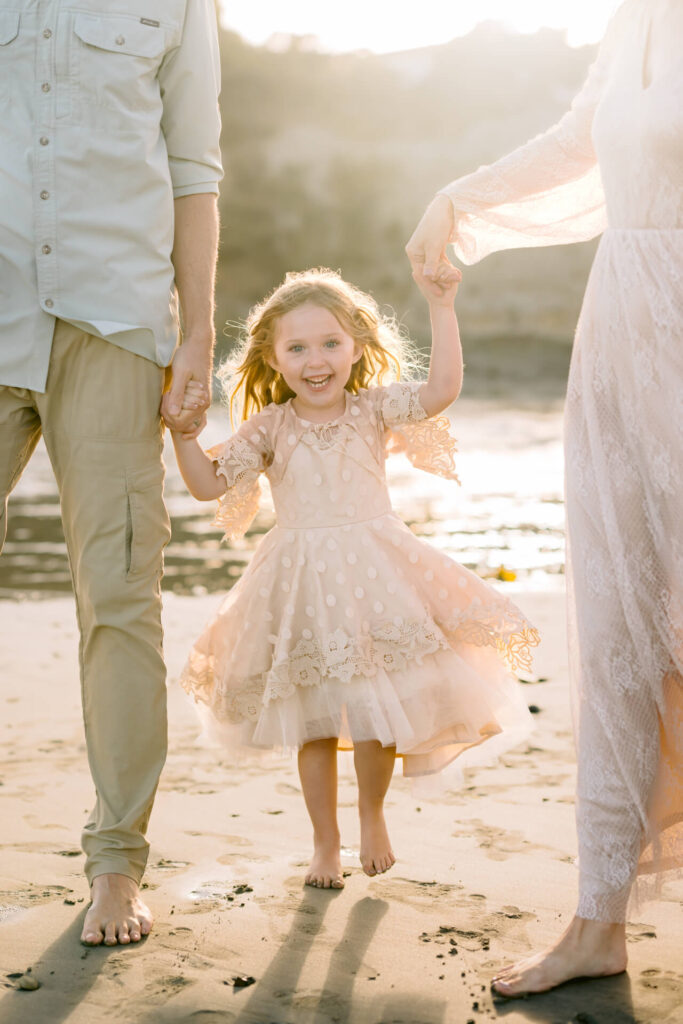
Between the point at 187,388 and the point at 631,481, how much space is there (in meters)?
1.02

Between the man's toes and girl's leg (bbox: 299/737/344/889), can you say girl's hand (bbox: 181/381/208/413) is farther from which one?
the man's toes

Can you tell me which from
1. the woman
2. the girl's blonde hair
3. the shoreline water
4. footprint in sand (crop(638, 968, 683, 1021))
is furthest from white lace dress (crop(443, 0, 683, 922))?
the shoreline water

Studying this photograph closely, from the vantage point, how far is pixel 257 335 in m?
3.37

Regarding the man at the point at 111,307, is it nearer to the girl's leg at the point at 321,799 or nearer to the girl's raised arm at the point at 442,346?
the girl's leg at the point at 321,799

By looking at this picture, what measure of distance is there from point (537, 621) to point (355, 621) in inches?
127

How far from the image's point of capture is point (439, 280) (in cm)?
302

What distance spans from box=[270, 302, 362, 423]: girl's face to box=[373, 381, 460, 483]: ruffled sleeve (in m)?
0.12

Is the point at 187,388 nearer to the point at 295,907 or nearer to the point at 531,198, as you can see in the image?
the point at 531,198

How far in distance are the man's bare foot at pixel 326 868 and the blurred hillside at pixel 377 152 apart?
30.8 m

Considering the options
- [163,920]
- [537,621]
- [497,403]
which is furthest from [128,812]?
[497,403]

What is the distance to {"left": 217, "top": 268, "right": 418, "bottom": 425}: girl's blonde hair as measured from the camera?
3303mm

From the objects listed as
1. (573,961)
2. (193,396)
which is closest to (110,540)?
(193,396)

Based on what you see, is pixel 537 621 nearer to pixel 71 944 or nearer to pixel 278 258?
pixel 71 944

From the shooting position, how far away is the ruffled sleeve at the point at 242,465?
321 centimetres
